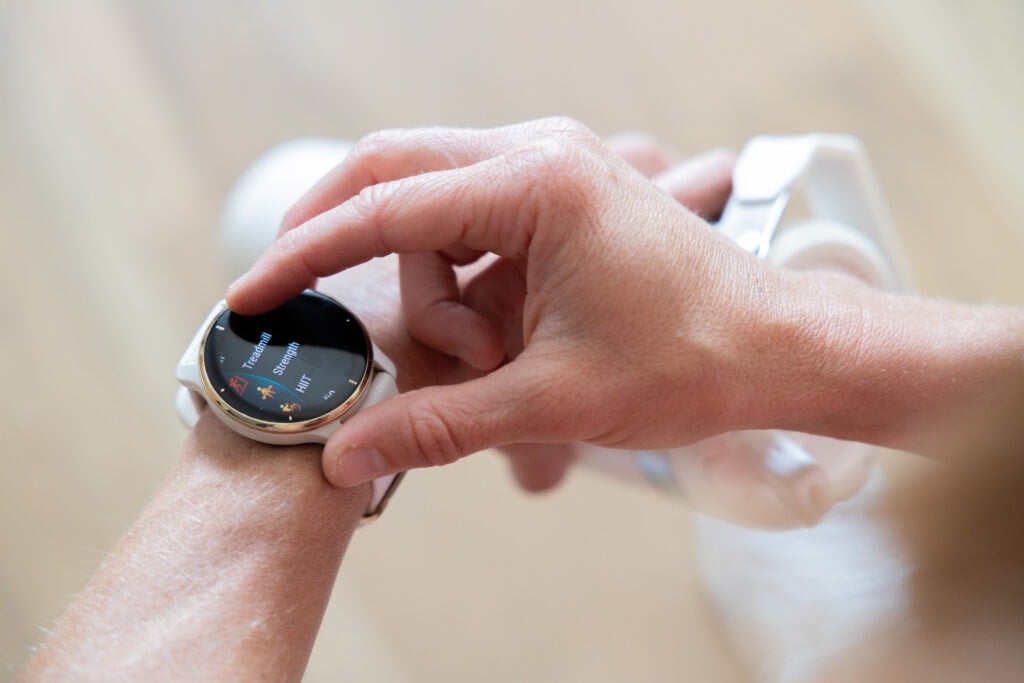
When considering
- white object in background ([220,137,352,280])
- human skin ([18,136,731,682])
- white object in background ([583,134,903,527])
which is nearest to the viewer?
human skin ([18,136,731,682])

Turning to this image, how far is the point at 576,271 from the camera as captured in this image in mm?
666

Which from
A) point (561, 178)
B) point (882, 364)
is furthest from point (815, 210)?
point (561, 178)

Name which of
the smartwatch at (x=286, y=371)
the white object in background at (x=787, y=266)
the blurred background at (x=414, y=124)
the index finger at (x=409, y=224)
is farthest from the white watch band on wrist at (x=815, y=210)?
the blurred background at (x=414, y=124)

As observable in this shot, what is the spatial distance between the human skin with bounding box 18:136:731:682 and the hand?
0.18 feet

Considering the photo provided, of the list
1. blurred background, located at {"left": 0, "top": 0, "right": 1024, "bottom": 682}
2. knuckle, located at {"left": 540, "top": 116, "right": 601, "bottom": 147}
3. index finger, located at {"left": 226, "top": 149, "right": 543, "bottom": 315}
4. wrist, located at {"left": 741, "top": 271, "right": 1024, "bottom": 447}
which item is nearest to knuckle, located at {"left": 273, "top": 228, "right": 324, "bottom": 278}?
index finger, located at {"left": 226, "top": 149, "right": 543, "bottom": 315}

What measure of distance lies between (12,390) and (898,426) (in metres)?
1.15

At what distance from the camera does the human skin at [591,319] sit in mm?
663

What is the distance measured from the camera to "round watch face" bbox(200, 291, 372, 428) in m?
0.68

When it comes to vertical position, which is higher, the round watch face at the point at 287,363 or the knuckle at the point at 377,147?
the knuckle at the point at 377,147

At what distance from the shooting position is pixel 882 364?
763mm

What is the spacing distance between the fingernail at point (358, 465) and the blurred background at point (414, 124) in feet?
2.00

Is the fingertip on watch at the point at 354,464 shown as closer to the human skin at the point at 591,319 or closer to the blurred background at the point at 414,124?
the human skin at the point at 591,319

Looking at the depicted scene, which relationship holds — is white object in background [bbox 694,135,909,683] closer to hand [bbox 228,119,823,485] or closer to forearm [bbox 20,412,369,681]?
hand [bbox 228,119,823,485]

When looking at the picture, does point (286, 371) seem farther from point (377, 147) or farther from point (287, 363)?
point (377, 147)
